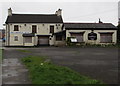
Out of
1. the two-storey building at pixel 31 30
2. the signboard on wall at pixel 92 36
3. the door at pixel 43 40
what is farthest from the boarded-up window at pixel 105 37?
the door at pixel 43 40

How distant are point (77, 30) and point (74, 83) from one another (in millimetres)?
29050

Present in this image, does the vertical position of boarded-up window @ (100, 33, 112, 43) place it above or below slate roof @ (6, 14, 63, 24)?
below

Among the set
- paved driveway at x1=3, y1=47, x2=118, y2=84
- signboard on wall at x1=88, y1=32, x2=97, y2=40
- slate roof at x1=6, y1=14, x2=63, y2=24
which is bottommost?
paved driveway at x1=3, y1=47, x2=118, y2=84

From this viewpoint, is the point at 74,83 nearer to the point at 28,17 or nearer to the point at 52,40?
the point at 52,40

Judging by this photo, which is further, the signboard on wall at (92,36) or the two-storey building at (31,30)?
the two-storey building at (31,30)

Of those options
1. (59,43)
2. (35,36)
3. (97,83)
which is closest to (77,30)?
(59,43)

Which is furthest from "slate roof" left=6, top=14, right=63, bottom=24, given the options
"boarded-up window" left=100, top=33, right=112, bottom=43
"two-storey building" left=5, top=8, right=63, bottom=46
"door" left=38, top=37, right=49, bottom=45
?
"boarded-up window" left=100, top=33, right=112, bottom=43

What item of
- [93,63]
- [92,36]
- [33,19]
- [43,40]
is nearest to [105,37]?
[92,36]

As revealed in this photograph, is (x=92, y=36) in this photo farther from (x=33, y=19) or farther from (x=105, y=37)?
(x=33, y=19)

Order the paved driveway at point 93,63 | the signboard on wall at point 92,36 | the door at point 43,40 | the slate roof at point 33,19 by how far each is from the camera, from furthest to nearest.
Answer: the door at point 43,40 < the slate roof at point 33,19 < the signboard on wall at point 92,36 < the paved driveway at point 93,63

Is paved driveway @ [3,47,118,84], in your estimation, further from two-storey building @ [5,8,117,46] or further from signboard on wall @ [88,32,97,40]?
two-storey building @ [5,8,117,46]

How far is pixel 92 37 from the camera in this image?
34625mm

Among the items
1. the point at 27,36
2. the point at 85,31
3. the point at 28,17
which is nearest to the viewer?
the point at 85,31

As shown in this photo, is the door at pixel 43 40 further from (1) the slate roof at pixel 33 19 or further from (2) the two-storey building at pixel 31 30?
(1) the slate roof at pixel 33 19
